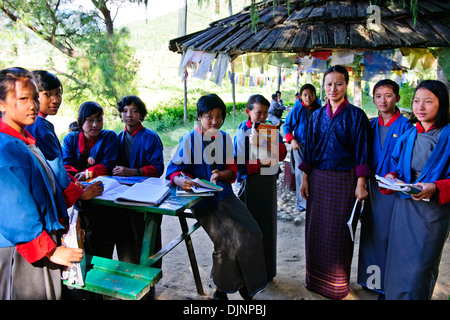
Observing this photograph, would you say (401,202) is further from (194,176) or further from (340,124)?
(194,176)

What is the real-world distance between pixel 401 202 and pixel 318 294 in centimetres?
118

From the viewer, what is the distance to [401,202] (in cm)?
250

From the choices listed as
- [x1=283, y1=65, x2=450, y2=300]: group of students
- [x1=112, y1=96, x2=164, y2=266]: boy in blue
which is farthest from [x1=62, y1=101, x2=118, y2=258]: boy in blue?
[x1=283, y1=65, x2=450, y2=300]: group of students

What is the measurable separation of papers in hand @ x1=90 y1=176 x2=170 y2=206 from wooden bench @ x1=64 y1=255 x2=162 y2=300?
472mm

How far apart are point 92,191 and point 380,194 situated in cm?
239

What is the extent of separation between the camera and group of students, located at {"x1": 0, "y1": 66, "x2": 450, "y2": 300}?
5.68 feet

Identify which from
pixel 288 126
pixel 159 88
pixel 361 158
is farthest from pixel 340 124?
pixel 159 88

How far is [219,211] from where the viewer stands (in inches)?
101

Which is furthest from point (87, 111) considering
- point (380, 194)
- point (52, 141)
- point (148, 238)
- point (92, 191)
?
point (380, 194)

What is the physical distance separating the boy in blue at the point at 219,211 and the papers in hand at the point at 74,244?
0.80 meters

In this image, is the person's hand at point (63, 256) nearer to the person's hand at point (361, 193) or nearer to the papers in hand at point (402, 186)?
the papers in hand at point (402, 186)

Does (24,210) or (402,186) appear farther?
(402,186)

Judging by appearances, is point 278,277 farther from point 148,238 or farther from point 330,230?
point 148,238

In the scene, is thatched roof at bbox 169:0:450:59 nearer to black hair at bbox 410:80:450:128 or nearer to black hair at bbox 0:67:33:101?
black hair at bbox 410:80:450:128
